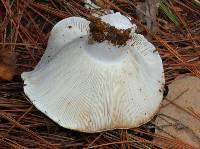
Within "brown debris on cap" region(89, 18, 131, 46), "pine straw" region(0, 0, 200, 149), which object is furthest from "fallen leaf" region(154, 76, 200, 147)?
"brown debris on cap" region(89, 18, 131, 46)

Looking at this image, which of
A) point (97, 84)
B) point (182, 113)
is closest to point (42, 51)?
point (97, 84)

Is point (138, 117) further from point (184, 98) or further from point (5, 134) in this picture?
point (5, 134)

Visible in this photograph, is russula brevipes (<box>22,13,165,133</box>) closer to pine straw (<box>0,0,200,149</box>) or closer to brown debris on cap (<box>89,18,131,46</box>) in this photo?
brown debris on cap (<box>89,18,131,46</box>)

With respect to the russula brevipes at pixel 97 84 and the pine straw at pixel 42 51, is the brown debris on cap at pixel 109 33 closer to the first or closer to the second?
the russula brevipes at pixel 97 84

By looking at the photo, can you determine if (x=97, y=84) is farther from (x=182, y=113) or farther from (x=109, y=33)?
(x=182, y=113)

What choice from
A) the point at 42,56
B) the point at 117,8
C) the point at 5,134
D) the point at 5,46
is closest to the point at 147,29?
the point at 117,8
